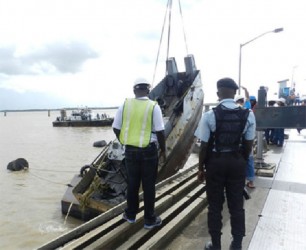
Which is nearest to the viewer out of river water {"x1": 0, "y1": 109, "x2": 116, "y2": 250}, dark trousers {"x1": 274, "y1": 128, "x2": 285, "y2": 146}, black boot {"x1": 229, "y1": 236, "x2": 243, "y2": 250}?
black boot {"x1": 229, "y1": 236, "x2": 243, "y2": 250}

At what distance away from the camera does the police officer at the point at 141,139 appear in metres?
3.33

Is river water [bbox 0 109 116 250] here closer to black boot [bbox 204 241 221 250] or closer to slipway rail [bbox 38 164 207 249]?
slipway rail [bbox 38 164 207 249]

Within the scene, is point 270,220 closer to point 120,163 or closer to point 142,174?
point 142,174

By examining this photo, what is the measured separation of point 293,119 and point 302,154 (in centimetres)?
291

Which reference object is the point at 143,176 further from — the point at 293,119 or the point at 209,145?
the point at 293,119

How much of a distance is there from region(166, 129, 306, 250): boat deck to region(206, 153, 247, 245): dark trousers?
40 cm

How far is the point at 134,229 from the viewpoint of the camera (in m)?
3.44

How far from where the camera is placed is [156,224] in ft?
11.4

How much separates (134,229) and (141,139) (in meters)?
1.10

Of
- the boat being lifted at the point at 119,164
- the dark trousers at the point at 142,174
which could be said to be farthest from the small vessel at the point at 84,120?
the dark trousers at the point at 142,174

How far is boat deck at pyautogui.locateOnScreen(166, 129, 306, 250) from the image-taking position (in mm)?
3254

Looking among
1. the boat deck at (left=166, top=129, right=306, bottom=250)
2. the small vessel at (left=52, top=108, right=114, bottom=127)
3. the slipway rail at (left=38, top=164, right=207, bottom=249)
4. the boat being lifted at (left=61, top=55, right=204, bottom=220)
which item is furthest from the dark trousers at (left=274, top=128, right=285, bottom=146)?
the small vessel at (left=52, top=108, right=114, bottom=127)

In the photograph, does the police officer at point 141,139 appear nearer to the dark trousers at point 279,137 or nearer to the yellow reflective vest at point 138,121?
the yellow reflective vest at point 138,121

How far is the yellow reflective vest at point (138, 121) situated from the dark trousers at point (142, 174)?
0.31ft
